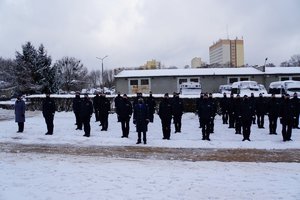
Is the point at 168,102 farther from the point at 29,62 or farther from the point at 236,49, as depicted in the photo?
the point at 236,49

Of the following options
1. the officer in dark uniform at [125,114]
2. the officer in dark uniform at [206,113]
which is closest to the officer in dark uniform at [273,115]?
the officer in dark uniform at [206,113]

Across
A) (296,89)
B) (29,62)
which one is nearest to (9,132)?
(296,89)

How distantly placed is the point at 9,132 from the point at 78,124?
10.6 ft

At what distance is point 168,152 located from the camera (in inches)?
525

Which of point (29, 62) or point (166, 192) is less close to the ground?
point (29, 62)

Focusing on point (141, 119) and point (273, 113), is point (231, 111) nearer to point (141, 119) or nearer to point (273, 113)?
point (273, 113)

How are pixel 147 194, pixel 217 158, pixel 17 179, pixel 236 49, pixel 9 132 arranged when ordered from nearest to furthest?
pixel 147 194, pixel 17 179, pixel 217 158, pixel 9 132, pixel 236 49

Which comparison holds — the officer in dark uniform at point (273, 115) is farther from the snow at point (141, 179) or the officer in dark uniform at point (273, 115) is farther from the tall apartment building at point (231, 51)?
the tall apartment building at point (231, 51)

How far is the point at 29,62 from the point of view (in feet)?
141

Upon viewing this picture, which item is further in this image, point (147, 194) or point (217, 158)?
point (217, 158)

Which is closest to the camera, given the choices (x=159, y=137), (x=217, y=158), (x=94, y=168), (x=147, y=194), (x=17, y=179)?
(x=147, y=194)

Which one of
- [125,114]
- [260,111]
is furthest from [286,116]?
[125,114]

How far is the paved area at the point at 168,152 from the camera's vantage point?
12203 millimetres

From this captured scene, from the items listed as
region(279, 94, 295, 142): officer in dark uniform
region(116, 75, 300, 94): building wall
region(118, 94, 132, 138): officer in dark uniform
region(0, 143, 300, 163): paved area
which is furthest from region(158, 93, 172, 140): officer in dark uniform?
region(116, 75, 300, 94): building wall
